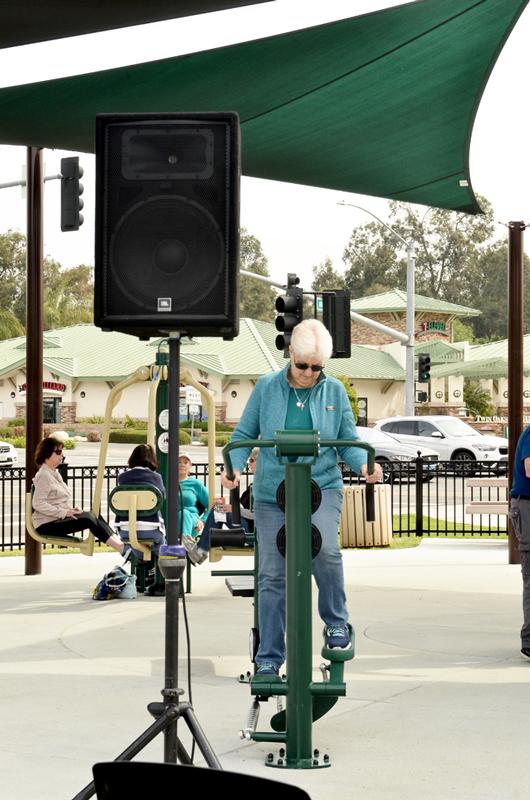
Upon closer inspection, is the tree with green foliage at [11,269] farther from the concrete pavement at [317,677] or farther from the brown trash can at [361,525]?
the concrete pavement at [317,677]

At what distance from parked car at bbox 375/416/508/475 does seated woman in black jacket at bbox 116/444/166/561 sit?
26.2 m

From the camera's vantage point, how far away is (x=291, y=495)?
499 centimetres

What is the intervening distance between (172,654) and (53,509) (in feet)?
21.0

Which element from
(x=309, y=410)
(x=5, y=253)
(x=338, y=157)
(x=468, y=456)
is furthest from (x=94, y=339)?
(x=309, y=410)

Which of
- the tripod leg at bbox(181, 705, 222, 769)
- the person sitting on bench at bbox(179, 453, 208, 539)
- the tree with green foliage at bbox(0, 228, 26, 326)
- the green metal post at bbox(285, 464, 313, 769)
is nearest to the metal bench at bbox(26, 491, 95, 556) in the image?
the person sitting on bench at bbox(179, 453, 208, 539)

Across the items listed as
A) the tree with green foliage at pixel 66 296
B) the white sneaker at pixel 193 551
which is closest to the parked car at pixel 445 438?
the white sneaker at pixel 193 551

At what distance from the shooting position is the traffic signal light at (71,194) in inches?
679

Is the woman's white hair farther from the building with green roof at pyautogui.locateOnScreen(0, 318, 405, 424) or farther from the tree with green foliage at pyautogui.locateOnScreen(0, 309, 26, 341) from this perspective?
the tree with green foliage at pyautogui.locateOnScreen(0, 309, 26, 341)

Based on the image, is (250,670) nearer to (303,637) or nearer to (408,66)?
(303,637)

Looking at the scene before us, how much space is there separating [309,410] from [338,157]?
218 inches

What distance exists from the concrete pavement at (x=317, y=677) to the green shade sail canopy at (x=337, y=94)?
3.60 metres

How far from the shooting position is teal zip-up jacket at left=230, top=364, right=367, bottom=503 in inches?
216

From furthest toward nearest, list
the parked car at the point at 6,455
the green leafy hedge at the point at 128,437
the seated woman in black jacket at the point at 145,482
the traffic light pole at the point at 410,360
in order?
the green leafy hedge at the point at 128,437 → the traffic light pole at the point at 410,360 → the parked car at the point at 6,455 → the seated woman in black jacket at the point at 145,482

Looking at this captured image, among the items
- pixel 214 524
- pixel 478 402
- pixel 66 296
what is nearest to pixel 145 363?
pixel 478 402
